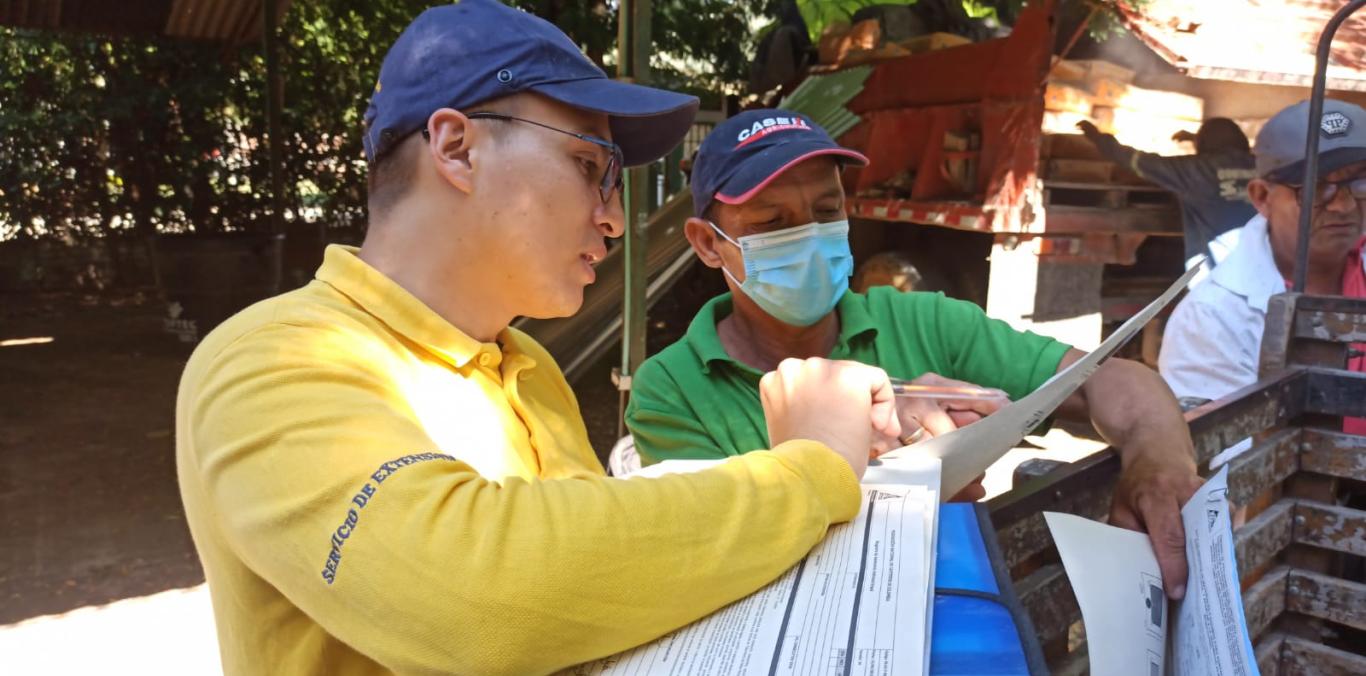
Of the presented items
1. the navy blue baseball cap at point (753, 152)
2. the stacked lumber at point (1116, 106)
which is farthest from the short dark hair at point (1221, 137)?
the navy blue baseball cap at point (753, 152)

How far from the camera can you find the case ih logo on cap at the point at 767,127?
6.23 ft

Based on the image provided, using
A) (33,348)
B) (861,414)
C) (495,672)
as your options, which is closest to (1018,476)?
(861,414)

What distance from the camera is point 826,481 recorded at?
37.8 inches

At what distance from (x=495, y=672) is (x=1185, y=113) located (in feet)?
22.9

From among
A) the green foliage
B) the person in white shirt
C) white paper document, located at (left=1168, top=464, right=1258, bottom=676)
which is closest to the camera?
white paper document, located at (left=1168, top=464, right=1258, bottom=676)

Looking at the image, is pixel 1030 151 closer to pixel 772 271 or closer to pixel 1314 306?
pixel 1314 306

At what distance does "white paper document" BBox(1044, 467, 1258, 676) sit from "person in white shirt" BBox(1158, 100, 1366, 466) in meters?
1.68

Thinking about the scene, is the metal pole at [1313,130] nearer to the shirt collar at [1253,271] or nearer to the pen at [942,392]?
the shirt collar at [1253,271]

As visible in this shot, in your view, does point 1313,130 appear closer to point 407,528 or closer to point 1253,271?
point 1253,271

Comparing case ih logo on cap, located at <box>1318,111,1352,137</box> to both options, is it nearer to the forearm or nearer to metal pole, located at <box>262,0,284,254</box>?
the forearm

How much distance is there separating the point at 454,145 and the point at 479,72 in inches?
3.6

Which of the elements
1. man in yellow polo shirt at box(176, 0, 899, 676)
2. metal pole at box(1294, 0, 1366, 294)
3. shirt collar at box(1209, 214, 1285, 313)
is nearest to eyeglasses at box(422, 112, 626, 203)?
man in yellow polo shirt at box(176, 0, 899, 676)

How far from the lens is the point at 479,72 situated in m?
1.16

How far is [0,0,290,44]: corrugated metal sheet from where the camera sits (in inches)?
275
